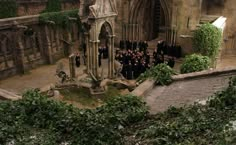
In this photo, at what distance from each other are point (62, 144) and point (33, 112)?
1.50m

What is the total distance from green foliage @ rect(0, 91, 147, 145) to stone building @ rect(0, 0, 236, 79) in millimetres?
9031

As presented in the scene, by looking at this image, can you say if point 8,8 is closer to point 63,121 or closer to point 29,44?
point 29,44

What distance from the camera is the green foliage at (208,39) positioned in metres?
16.8

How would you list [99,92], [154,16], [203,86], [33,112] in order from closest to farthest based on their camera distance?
[33,112] < [203,86] < [99,92] < [154,16]

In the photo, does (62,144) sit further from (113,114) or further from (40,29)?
(40,29)

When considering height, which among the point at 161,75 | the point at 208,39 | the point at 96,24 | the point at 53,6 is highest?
the point at 53,6

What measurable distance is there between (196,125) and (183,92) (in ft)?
9.49

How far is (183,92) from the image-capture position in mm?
7980

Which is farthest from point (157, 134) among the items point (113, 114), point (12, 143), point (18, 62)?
point (18, 62)

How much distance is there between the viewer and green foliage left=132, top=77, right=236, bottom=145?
15.2ft

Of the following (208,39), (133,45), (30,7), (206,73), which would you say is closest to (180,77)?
(206,73)

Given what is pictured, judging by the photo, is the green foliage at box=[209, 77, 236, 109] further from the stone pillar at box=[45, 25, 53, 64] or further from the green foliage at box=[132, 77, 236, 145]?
the stone pillar at box=[45, 25, 53, 64]

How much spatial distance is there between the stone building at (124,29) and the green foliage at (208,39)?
1759mm

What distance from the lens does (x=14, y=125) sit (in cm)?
583
